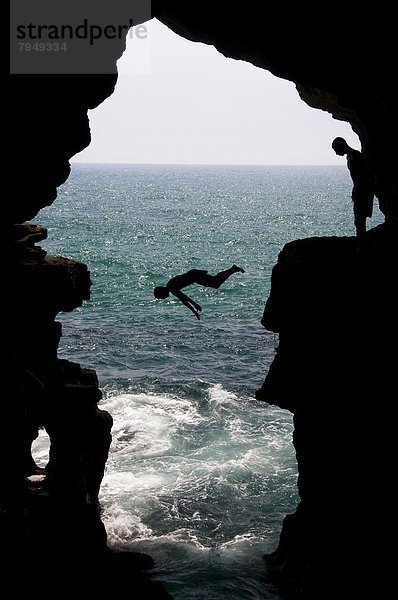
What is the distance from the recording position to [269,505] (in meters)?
23.0

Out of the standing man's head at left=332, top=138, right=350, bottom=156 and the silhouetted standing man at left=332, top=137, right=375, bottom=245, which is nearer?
the standing man's head at left=332, top=138, right=350, bottom=156

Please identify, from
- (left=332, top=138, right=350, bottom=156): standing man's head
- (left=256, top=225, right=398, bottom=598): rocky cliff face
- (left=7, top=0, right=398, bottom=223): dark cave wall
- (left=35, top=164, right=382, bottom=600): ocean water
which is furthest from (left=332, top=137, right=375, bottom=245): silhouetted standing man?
(left=35, top=164, right=382, bottom=600): ocean water

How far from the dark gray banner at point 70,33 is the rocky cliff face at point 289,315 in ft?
0.42

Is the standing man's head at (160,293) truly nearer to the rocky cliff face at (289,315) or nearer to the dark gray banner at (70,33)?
the rocky cliff face at (289,315)

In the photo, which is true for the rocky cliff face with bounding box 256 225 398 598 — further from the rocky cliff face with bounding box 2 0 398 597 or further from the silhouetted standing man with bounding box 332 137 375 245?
the silhouetted standing man with bounding box 332 137 375 245

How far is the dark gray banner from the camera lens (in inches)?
587

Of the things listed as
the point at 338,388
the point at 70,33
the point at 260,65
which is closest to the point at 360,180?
the point at 338,388

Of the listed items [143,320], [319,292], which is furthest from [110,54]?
[143,320]

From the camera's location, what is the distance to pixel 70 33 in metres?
16.3

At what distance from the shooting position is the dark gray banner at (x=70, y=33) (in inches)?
587

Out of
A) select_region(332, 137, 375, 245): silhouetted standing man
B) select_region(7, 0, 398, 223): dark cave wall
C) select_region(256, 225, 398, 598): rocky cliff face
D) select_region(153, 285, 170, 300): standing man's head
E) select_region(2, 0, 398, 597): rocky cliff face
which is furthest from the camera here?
select_region(153, 285, 170, 300): standing man's head

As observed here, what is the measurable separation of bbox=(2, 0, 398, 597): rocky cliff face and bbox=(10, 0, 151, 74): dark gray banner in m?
0.13

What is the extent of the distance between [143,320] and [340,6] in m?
33.6

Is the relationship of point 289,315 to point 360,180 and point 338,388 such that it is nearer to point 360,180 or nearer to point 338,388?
point 338,388
